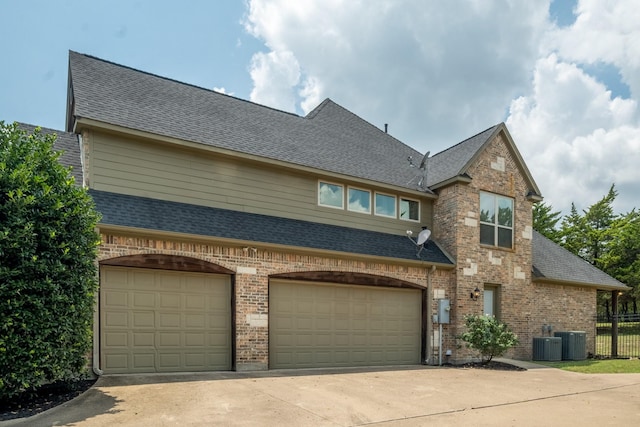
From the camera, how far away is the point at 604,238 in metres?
39.1

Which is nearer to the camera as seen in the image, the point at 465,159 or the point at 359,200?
the point at 359,200

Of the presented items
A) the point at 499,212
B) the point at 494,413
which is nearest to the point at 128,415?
the point at 494,413

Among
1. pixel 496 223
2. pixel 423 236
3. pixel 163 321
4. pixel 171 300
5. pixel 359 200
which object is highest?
pixel 359 200

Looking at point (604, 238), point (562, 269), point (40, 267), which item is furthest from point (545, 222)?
point (40, 267)

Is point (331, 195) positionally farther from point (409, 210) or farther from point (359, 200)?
point (409, 210)

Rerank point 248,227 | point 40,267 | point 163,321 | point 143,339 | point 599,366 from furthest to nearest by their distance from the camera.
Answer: point 599,366 < point 248,227 < point 163,321 < point 143,339 < point 40,267

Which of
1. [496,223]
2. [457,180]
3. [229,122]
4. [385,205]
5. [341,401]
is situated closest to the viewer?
[341,401]

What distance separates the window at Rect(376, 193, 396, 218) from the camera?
14.5 metres

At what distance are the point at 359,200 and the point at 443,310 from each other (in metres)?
4.10

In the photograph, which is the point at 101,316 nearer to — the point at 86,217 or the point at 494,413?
the point at 86,217

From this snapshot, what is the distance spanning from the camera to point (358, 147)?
16.0 meters

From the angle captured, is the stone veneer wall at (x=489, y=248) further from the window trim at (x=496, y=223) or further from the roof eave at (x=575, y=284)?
the roof eave at (x=575, y=284)

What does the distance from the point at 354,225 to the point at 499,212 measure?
5.27 m

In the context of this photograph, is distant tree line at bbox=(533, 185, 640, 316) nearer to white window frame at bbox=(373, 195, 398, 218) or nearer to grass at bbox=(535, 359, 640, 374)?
grass at bbox=(535, 359, 640, 374)
